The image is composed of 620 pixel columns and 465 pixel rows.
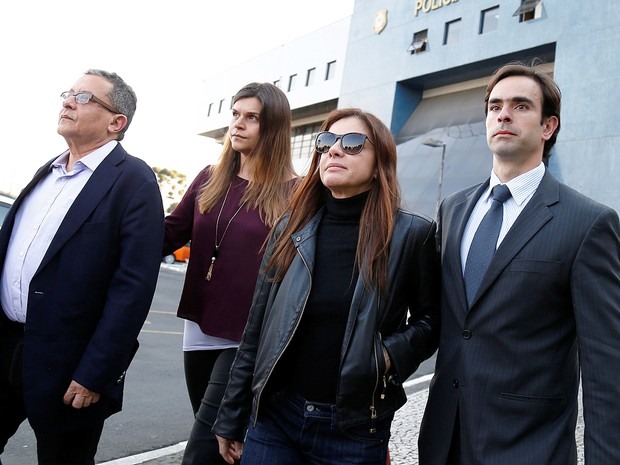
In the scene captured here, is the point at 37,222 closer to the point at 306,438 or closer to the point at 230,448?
the point at 230,448

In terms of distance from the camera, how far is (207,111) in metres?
47.8

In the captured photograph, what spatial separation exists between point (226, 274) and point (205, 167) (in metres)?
0.83

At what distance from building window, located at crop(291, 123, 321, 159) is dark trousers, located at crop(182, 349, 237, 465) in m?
33.1

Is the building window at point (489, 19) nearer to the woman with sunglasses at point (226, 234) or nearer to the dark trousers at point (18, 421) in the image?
the woman with sunglasses at point (226, 234)

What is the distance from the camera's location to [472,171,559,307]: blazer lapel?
208 centimetres

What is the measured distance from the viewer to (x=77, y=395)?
251 cm

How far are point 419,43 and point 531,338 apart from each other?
26.4 m

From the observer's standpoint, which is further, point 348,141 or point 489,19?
point 489,19

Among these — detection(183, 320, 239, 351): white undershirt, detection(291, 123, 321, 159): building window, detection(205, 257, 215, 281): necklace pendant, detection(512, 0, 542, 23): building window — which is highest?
detection(512, 0, 542, 23): building window

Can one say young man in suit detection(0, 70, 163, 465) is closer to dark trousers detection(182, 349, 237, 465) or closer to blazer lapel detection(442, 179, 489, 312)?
dark trousers detection(182, 349, 237, 465)

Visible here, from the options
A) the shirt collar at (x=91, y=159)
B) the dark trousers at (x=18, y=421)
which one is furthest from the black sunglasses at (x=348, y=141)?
the dark trousers at (x=18, y=421)

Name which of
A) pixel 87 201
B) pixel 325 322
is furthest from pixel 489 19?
pixel 325 322

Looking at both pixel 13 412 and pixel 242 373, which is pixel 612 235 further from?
pixel 13 412

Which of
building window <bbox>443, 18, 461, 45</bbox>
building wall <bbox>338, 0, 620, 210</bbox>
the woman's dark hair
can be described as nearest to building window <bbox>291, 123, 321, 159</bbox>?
building wall <bbox>338, 0, 620, 210</bbox>
